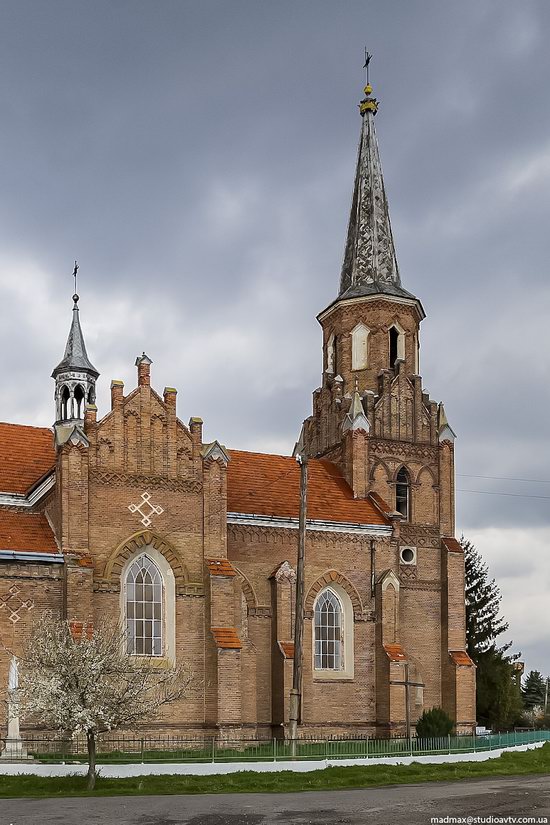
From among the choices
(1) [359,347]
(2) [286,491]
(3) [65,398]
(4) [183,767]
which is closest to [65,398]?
(3) [65,398]

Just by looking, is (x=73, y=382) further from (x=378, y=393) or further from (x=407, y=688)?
(x=407, y=688)

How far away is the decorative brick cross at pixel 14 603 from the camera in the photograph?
3347 cm

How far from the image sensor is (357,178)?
2060 inches

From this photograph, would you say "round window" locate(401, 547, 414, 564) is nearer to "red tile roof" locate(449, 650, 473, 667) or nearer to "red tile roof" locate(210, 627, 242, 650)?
"red tile roof" locate(449, 650, 473, 667)

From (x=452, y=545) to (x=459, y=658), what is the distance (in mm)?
4777

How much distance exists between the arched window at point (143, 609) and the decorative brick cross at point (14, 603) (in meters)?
3.76

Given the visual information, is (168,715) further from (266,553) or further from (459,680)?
(459,680)

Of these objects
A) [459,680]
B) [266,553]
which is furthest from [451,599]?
[266,553]

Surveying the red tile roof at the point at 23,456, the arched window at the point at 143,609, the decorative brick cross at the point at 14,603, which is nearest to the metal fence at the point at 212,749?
the arched window at the point at 143,609

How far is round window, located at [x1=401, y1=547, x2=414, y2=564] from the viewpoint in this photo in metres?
44.6

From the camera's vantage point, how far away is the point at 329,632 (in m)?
41.6

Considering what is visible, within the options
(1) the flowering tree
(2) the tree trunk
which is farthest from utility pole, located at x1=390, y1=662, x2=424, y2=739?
(2) the tree trunk

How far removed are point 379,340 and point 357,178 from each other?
9179 millimetres

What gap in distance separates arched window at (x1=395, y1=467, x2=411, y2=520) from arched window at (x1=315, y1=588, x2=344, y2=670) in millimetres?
5885
